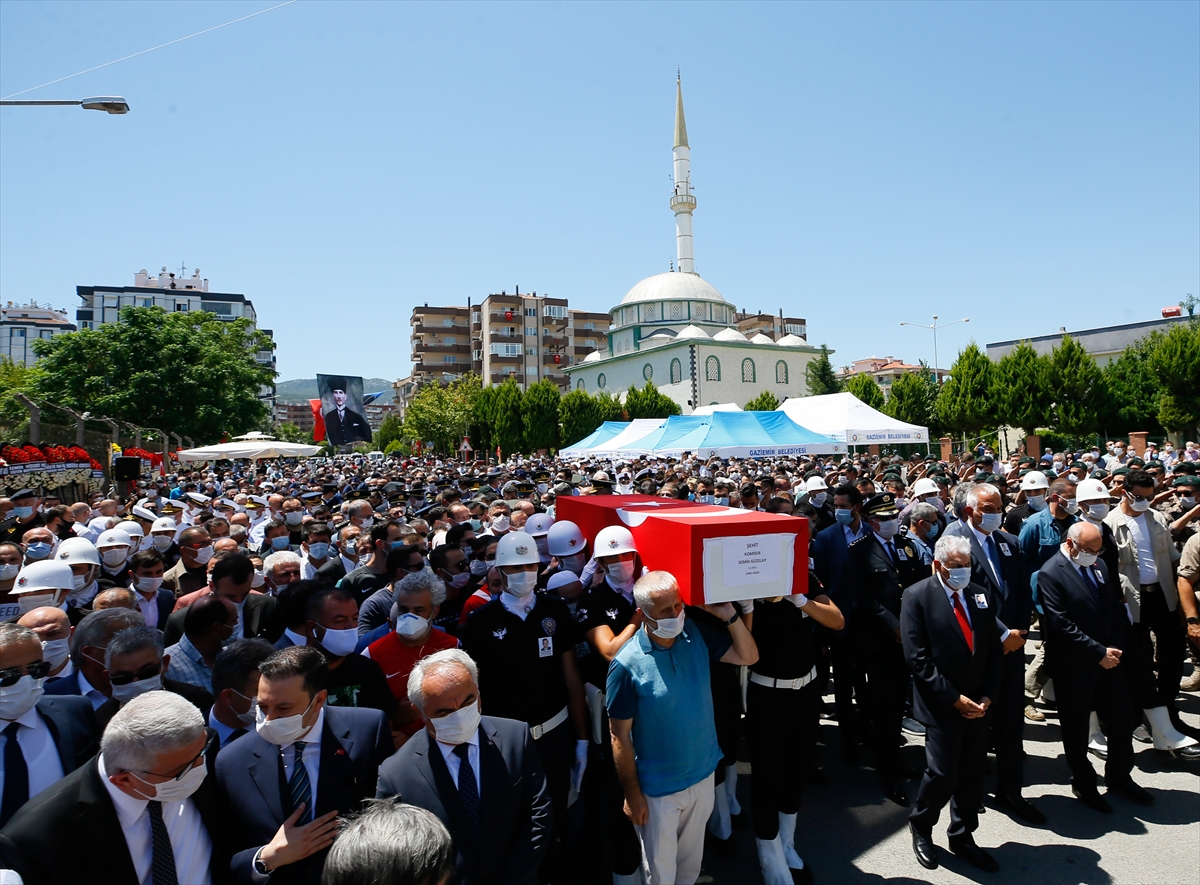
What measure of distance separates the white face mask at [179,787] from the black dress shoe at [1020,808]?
479 centimetres

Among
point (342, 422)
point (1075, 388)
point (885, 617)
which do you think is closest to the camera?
point (885, 617)

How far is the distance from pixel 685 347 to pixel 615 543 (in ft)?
207

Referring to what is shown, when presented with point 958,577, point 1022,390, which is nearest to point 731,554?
point 958,577

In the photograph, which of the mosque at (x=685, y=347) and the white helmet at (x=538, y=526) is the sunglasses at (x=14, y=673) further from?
the mosque at (x=685, y=347)

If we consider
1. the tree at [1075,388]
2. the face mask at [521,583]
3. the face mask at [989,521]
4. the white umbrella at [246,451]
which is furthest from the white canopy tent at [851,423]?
the tree at [1075,388]

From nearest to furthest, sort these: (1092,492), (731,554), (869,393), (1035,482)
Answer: (731,554), (1092,492), (1035,482), (869,393)

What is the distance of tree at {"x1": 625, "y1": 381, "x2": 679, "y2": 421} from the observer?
5700cm

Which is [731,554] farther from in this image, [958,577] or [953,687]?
[953,687]

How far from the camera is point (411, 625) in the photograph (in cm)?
377

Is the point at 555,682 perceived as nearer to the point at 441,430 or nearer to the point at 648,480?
the point at 648,480

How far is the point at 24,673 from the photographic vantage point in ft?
9.10

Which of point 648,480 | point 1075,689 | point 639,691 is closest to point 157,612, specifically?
point 639,691

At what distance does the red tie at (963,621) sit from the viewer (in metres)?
4.33

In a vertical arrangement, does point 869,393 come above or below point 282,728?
above
